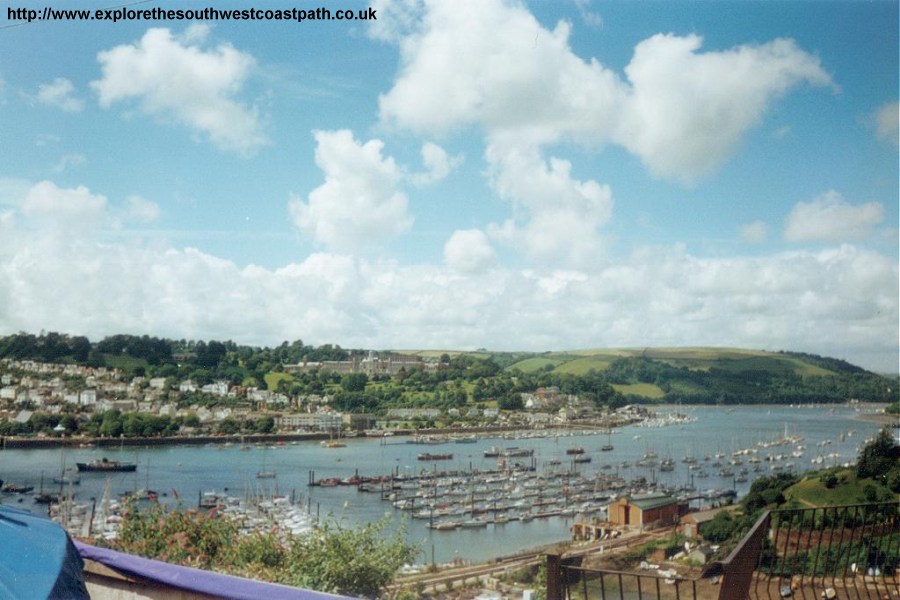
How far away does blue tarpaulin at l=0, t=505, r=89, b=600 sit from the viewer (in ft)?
5.45

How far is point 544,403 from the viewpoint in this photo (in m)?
18.3

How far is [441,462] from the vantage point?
66.6 feet

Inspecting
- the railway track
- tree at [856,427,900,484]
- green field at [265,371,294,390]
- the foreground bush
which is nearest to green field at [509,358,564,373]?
green field at [265,371,294,390]

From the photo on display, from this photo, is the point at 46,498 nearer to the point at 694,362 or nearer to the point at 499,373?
the point at 499,373

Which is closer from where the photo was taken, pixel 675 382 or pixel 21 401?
pixel 21 401

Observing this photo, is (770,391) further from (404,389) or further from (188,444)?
(188,444)

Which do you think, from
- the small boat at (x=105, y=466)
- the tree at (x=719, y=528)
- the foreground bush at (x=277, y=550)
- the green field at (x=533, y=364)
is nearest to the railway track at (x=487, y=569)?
the foreground bush at (x=277, y=550)

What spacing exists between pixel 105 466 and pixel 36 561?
14980 mm

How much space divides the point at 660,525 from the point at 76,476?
11.6 meters

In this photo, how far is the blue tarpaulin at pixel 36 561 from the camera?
1.66 m

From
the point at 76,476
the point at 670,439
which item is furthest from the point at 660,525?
the point at 76,476

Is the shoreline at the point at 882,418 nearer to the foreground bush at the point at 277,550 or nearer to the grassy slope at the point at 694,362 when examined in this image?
the grassy slope at the point at 694,362

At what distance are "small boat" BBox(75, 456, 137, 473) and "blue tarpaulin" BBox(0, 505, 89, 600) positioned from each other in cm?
1427

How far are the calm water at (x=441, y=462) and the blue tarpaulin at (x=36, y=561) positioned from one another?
10373 millimetres
